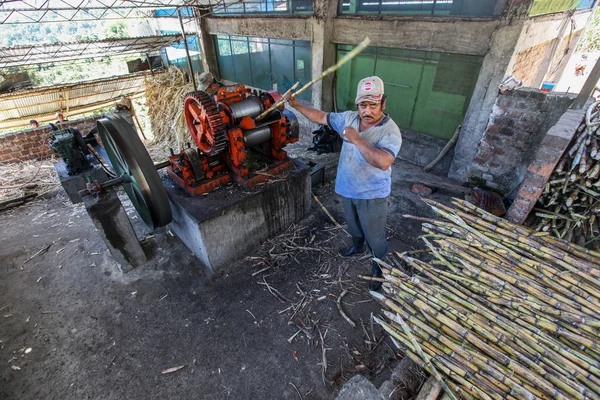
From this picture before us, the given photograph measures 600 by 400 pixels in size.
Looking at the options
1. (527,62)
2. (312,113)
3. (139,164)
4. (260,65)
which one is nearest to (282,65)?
(260,65)

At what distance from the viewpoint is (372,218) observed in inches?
118

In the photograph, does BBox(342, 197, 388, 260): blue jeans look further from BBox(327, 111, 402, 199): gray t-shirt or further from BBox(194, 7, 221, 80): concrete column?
BBox(194, 7, 221, 80): concrete column

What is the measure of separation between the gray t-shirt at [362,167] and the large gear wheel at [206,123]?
123cm

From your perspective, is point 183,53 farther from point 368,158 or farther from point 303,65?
point 368,158

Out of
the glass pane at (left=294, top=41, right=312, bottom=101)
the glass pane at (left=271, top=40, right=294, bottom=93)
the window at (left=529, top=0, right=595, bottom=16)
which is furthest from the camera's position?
the glass pane at (left=271, top=40, right=294, bottom=93)

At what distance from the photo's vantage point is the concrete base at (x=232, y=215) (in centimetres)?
325

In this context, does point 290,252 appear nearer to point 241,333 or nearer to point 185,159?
point 241,333

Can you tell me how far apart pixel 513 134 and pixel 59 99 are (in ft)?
50.9

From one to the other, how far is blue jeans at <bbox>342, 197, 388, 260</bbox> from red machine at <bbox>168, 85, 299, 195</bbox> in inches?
47.8

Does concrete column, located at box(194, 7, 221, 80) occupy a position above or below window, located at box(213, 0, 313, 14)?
below

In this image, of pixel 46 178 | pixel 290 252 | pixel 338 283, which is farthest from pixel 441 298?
pixel 46 178

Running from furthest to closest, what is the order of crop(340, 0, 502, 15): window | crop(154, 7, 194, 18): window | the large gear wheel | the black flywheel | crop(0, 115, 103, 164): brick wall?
→ 1. crop(154, 7, 194, 18): window
2. crop(0, 115, 103, 164): brick wall
3. crop(340, 0, 502, 15): window
4. the large gear wheel
5. the black flywheel

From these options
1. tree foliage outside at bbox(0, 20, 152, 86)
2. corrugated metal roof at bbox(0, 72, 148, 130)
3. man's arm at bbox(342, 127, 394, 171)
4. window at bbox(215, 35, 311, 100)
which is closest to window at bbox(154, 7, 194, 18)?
window at bbox(215, 35, 311, 100)

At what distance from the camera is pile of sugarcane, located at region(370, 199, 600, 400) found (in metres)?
1.75
